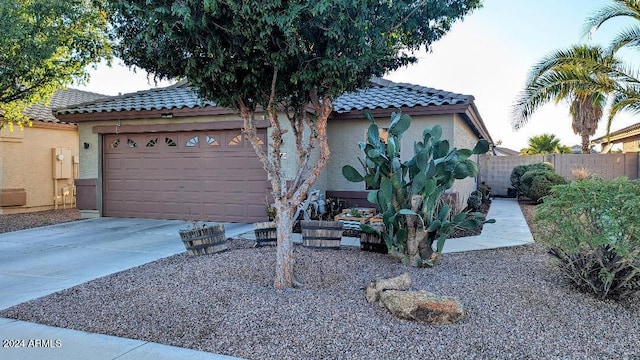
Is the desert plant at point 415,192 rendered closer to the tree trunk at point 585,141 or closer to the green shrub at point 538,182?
the green shrub at point 538,182

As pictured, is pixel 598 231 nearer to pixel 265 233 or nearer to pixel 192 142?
pixel 265 233

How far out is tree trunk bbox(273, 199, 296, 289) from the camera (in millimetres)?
5258

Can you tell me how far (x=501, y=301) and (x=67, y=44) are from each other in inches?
417

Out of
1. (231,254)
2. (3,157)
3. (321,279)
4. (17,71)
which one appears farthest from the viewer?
(3,157)

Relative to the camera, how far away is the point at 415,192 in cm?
619

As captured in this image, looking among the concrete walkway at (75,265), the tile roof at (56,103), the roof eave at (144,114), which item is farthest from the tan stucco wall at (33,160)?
the concrete walkway at (75,265)

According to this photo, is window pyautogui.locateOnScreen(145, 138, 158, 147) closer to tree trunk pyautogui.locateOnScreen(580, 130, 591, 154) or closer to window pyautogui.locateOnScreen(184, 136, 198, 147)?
window pyautogui.locateOnScreen(184, 136, 198, 147)

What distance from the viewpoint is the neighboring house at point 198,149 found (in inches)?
428

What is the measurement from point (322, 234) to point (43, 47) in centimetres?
713

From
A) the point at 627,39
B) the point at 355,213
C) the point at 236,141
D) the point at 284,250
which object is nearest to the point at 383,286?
the point at 284,250

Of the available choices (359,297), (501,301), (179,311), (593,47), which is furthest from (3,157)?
(593,47)

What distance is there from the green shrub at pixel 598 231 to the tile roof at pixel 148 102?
26.7 ft

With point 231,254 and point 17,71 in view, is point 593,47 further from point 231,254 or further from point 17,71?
point 17,71

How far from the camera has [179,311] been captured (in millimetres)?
4496
